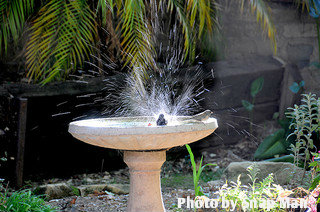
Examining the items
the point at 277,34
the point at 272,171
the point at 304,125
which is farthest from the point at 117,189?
the point at 277,34

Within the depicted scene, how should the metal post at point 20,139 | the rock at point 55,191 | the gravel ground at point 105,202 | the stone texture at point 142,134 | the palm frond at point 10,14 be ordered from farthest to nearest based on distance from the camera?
1. the palm frond at point 10,14
2. the metal post at point 20,139
3. the rock at point 55,191
4. the gravel ground at point 105,202
5. the stone texture at point 142,134

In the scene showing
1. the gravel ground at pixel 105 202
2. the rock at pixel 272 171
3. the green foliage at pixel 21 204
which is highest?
the rock at pixel 272 171

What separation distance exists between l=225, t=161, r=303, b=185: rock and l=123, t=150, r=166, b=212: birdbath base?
1.04 meters

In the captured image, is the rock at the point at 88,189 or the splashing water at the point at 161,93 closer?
the rock at the point at 88,189

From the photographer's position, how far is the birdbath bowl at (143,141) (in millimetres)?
2156

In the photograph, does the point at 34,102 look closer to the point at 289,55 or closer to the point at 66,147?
the point at 66,147

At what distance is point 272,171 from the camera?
3.54 metres

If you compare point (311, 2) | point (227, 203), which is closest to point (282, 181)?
point (227, 203)

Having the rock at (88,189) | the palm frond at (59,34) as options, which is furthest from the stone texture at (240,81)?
the rock at (88,189)

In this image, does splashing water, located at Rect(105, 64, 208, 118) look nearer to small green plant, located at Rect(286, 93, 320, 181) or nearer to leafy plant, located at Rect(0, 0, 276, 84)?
leafy plant, located at Rect(0, 0, 276, 84)

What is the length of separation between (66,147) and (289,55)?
114 inches

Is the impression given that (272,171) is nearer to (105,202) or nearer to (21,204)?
(105,202)

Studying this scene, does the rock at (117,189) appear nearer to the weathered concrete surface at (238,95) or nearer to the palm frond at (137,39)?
the palm frond at (137,39)

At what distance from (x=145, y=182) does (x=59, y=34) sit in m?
2.14
